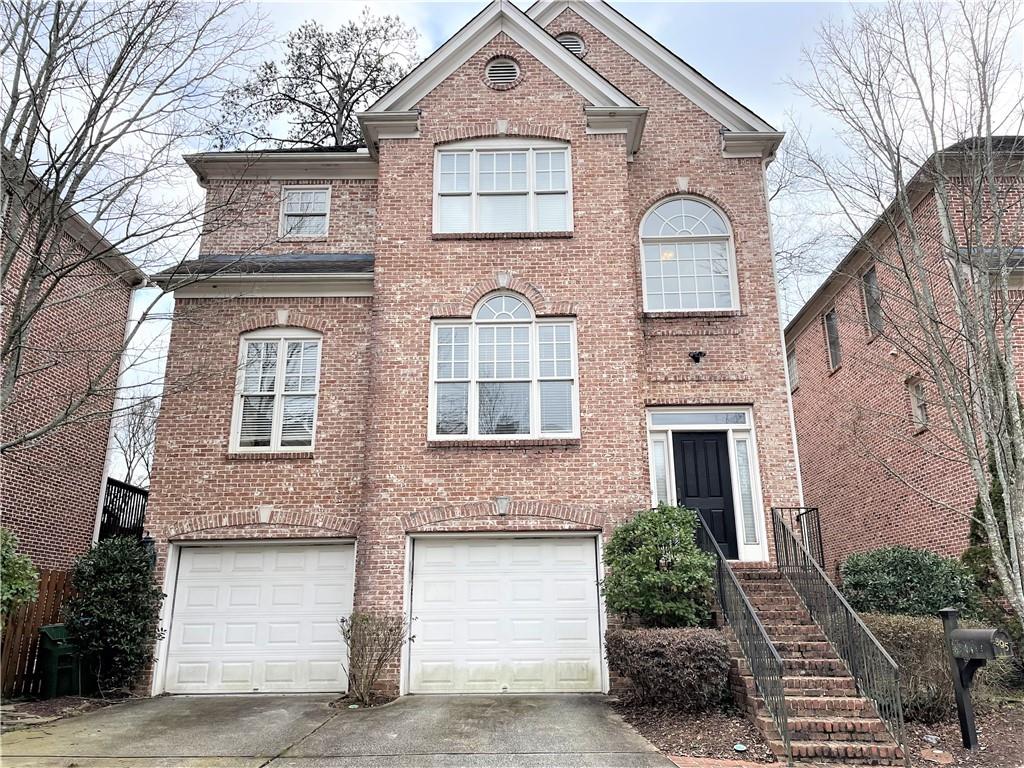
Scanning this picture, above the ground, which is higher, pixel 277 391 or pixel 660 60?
pixel 660 60

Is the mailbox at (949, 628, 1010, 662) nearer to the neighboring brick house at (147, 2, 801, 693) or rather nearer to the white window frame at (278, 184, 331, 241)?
the neighboring brick house at (147, 2, 801, 693)

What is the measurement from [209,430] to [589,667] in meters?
6.67

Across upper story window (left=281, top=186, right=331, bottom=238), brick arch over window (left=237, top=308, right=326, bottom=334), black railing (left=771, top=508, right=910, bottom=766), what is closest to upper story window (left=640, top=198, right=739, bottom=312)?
black railing (left=771, top=508, right=910, bottom=766)

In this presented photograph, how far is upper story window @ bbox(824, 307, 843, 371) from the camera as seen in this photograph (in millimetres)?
16703

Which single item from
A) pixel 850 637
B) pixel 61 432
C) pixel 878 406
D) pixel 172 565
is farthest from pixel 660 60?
pixel 61 432

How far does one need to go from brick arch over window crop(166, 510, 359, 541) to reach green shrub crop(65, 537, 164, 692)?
62 centimetres

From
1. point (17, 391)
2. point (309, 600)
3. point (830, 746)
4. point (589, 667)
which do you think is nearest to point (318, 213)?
point (17, 391)

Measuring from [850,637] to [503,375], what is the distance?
5.66 meters

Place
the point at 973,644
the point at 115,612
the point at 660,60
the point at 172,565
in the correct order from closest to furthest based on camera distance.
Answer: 1. the point at 973,644
2. the point at 115,612
3. the point at 172,565
4. the point at 660,60

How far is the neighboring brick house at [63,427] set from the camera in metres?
11.5

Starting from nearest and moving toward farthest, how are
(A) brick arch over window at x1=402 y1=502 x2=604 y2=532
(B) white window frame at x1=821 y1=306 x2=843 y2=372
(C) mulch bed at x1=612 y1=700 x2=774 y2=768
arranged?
(C) mulch bed at x1=612 y1=700 x2=774 y2=768 → (A) brick arch over window at x1=402 y1=502 x2=604 y2=532 → (B) white window frame at x1=821 y1=306 x2=843 y2=372

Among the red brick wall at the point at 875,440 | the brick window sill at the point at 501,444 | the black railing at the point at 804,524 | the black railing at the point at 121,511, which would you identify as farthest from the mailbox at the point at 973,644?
the black railing at the point at 121,511

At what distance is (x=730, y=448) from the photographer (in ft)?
37.4

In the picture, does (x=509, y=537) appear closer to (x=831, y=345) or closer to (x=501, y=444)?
(x=501, y=444)
